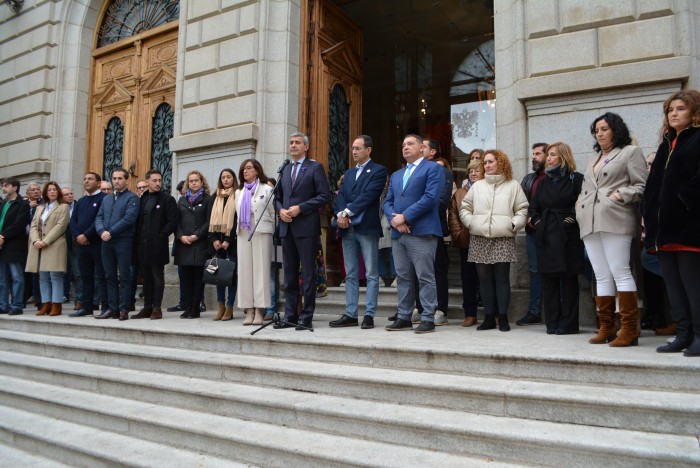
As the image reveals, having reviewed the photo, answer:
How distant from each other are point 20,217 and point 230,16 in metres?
4.60

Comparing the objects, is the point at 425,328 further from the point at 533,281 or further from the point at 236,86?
the point at 236,86

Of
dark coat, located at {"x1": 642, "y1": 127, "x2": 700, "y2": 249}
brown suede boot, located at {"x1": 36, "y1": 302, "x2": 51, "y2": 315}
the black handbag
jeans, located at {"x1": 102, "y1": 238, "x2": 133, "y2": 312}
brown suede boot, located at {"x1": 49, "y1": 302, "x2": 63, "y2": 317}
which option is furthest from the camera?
brown suede boot, located at {"x1": 36, "y1": 302, "x2": 51, "y2": 315}

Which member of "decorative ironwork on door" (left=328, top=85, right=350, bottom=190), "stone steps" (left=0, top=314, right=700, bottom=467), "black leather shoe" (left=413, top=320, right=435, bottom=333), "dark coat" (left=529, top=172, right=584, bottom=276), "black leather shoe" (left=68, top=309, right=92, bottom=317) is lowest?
"stone steps" (left=0, top=314, right=700, bottom=467)

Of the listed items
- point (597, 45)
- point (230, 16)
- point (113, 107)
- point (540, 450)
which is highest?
point (230, 16)

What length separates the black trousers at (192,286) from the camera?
23.3ft

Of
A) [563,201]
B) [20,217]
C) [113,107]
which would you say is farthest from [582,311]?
[113,107]

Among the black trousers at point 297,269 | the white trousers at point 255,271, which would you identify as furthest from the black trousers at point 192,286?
the black trousers at point 297,269

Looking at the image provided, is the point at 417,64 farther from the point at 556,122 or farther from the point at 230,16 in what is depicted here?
the point at 556,122

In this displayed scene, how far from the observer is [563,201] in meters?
5.09

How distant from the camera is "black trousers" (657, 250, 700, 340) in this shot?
3840 millimetres

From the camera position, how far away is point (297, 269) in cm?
593

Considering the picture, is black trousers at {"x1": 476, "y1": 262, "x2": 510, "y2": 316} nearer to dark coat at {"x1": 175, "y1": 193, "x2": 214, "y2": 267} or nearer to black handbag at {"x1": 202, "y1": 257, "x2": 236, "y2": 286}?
black handbag at {"x1": 202, "y1": 257, "x2": 236, "y2": 286}

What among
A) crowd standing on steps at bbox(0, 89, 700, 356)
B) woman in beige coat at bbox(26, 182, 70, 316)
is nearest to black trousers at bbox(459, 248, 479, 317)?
crowd standing on steps at bbox(0, 89, 700, 356)

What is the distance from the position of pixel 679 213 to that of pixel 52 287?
309 inches
